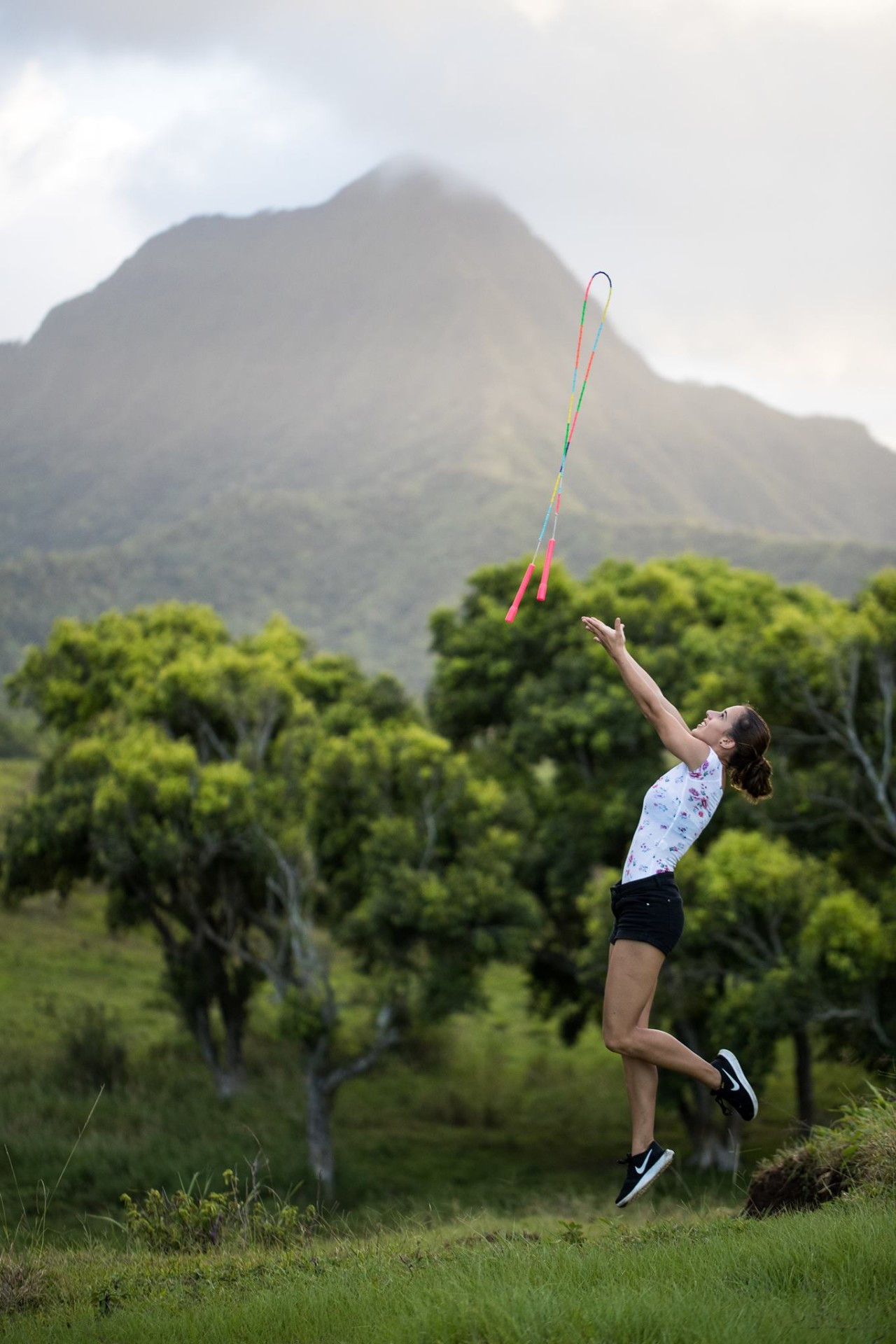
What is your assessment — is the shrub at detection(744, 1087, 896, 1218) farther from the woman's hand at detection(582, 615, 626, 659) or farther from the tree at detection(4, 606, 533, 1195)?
the tree at detection(4, 606, 533, 1195)

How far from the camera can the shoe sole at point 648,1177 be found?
5.29 m

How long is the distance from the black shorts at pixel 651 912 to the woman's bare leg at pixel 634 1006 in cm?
4

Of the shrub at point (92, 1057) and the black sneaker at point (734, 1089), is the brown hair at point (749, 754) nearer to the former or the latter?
the black sneaker at point (734, 1089)

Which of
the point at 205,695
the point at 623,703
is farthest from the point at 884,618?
the point at 205,695

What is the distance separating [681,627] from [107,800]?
39.2 ft

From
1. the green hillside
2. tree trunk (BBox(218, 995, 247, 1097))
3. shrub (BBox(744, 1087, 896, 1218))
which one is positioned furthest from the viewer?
the green hillside

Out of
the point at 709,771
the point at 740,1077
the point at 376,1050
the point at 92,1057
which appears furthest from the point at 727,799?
the point at 709,771

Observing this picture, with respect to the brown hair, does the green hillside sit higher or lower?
higher

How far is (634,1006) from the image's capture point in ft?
17.2

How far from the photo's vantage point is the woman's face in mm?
5453

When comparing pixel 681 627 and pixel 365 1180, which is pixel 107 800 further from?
pixel 681 627

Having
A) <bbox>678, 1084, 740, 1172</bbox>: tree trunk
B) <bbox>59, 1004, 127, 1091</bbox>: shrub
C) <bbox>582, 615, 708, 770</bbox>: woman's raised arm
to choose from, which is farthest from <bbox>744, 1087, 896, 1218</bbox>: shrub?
<bbox>59, 1004, 127, 1091</bbox>: shrub

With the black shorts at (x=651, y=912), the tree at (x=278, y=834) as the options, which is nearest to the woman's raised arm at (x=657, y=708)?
the black shorts at (x=651, y=912)

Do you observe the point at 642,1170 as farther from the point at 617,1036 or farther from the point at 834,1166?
the point at 834,1166
